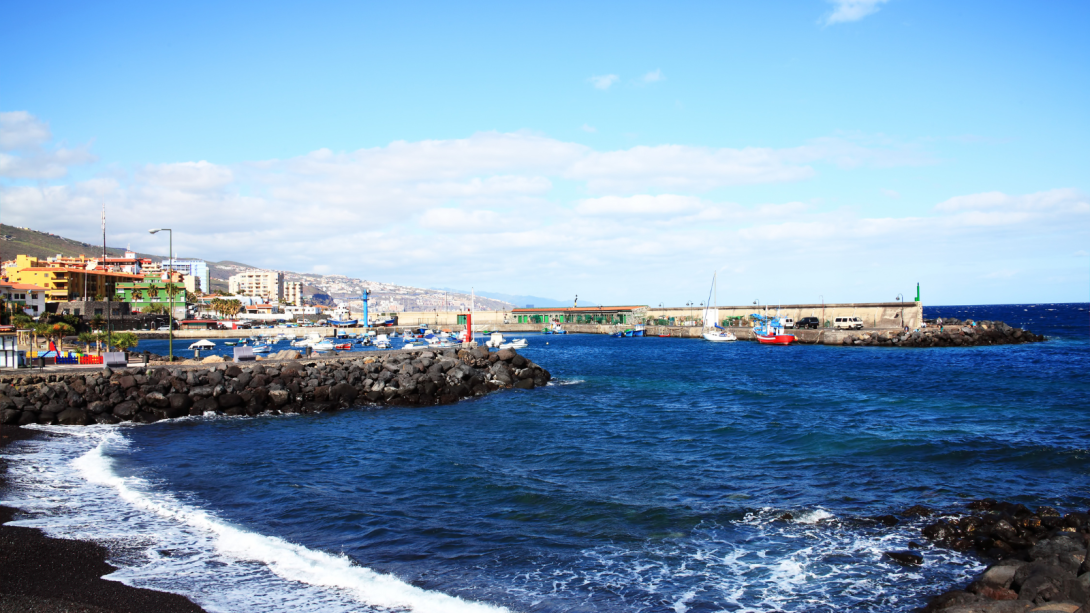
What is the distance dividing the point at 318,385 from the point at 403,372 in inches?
179

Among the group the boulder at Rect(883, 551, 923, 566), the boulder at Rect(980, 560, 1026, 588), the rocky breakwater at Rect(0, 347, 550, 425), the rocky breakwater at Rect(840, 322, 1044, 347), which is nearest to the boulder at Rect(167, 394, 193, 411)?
the rocky breakwater at Rect(0, 347, 550, 425)

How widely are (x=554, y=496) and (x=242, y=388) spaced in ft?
68.4

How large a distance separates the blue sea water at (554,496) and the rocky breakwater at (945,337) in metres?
44.5

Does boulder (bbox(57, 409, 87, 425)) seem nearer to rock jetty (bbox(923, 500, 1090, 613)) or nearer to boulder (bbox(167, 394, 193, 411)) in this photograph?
boulder (bbox(167, 394, 193, 411))

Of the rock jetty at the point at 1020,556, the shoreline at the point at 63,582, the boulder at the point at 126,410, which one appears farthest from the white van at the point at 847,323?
the shoreline at the point at 63,582

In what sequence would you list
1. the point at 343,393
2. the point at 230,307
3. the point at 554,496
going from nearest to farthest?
the point at 554,496 < the point at 343,393 < the point at 230,307

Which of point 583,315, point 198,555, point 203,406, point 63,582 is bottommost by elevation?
point 198,555

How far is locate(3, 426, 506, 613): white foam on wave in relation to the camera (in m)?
10.1

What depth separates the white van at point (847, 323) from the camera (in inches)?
3376

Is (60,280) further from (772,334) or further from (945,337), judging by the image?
(945,337)

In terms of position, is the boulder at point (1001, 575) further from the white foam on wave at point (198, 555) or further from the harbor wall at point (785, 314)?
the harbor wall at point (785, 314)

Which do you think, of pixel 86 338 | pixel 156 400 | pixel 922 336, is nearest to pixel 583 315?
pixel 922 336

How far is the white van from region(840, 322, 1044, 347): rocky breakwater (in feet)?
16.8

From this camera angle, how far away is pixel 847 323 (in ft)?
284
